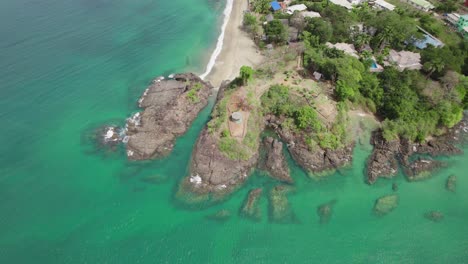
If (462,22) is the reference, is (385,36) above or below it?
below

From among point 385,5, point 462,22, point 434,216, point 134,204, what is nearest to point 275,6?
point 385,5

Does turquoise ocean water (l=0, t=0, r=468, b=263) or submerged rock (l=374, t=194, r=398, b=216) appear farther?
submerged rock (l=374, t=194, r=398, b=216)

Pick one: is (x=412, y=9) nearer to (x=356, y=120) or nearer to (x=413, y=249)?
(x=356, y=120)

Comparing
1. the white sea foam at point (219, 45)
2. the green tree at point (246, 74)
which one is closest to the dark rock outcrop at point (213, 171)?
the green tree at point (246, 74)

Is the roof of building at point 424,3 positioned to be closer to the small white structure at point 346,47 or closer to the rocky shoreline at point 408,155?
the small white structure at point 346,47

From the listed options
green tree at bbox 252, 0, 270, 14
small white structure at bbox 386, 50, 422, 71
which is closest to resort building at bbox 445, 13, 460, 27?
small white structure at bbox 386, 50, 422, 71

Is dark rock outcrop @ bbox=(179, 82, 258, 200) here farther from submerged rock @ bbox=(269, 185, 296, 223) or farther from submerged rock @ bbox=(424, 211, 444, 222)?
submerged rock @ bbox=(424, 211, 444, 222)

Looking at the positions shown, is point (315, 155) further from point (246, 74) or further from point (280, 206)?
point (246, 74)
